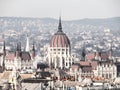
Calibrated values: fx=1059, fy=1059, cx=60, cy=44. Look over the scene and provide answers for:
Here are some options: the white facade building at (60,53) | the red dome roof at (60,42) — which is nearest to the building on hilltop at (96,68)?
the white facade building at (60,53)

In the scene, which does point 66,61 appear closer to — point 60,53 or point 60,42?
point 60,53

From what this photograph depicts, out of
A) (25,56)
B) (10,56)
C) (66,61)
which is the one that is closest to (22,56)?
(25,56)

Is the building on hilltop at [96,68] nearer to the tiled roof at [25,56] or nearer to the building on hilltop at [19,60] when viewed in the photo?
the building on hilltop at [19,60]

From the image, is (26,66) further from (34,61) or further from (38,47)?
(38,47)

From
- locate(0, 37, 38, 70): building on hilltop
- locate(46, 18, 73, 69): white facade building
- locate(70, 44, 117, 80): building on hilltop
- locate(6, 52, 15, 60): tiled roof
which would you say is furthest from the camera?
locate(6, 52, 15, 60): tiled roof

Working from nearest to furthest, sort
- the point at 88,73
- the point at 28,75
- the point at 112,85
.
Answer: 1. the point at 112,85
2. the point at 28,75
3. the point at 88,73

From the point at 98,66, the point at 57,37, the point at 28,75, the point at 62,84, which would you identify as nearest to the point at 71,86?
the point at 62,84

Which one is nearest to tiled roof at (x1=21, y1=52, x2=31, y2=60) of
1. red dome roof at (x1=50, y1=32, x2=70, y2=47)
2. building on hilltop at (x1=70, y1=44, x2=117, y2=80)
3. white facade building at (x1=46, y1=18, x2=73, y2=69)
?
white facade building at (x1=46, y1=18, x2=73, y2=69)

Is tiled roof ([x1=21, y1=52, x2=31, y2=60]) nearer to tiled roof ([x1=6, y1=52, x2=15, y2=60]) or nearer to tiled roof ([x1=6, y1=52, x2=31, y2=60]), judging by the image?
tiled roof ([x1=6, y1=52, x2=31, y2=60])

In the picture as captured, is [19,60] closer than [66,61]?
Yes

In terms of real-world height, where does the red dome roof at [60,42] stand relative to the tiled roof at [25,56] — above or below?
above

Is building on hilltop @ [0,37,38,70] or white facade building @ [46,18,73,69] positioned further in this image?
white facade building @ [46,18,73,69]
